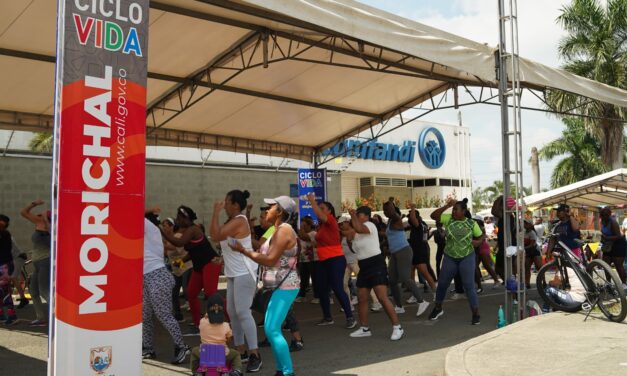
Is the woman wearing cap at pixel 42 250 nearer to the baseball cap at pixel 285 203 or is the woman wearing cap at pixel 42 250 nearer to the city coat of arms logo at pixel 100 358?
the baseball cap at pixel 285 203

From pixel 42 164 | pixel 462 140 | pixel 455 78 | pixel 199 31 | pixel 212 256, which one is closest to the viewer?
pixel 212 256

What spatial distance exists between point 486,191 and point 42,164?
208 feet

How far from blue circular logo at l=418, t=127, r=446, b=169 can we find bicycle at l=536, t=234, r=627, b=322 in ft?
110

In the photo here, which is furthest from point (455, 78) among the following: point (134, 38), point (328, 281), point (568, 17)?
point (568, 17)

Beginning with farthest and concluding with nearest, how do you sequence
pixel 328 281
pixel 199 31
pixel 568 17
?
pixel 568 17 < pixel 199 31 < pixel 328 281

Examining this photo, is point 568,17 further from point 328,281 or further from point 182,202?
point 328,281

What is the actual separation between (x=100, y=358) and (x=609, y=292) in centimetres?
648

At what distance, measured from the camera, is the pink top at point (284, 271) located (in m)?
6.16

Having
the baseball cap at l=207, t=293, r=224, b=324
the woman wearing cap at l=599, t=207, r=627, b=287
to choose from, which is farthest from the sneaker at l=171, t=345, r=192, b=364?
the woman wearing cap at l=599, t=207, r=627, b=287

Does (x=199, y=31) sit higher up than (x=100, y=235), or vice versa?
(x=199, y=31)

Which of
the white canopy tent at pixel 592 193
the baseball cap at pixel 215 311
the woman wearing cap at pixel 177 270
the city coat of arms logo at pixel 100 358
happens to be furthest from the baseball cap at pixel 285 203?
the white canopy tent at pixel 592 193

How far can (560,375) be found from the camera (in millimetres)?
5387

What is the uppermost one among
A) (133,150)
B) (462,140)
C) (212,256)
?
(462,140)

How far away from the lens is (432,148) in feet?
143
